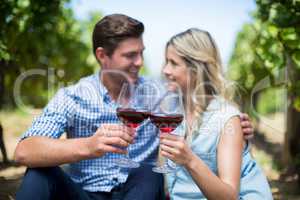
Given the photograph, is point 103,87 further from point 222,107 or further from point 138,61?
point 222,107

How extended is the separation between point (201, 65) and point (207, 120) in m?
0.31

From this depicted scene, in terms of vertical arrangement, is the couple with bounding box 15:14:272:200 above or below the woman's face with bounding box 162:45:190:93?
below

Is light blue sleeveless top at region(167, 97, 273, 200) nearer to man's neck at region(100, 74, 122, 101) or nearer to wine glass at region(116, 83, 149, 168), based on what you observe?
wine glass at region(116, 83, 149, 168)

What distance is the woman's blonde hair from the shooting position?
2760 mm

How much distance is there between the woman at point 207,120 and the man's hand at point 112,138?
451 millimetres

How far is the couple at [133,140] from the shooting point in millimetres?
2381

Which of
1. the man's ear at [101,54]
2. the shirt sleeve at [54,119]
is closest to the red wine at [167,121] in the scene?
the shirt sleeve at [54,119]

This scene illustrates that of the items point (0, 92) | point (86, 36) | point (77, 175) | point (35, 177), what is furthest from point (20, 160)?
point (86, 36)

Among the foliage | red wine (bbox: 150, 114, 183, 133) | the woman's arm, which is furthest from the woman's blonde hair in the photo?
the foliage

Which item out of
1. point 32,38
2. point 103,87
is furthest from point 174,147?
point 32,38

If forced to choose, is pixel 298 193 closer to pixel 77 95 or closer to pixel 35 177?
pixel 77 95

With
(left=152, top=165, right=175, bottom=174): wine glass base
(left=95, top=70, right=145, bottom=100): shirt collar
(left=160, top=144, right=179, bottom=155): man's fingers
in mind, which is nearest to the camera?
(left=160, top=144, right=179, bottom=155): man's fingers

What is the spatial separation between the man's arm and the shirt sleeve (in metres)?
0.09

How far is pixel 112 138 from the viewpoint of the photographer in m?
2.25
